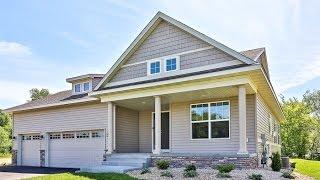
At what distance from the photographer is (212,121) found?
15.5 metres

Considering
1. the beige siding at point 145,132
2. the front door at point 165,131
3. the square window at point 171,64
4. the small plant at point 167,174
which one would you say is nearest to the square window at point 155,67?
the square window at point 171,64

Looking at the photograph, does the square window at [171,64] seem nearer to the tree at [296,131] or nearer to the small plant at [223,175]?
the small plant at [223,175]

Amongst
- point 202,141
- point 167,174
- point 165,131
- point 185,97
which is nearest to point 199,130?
point 202,141

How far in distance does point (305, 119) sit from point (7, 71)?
3223 centimetres

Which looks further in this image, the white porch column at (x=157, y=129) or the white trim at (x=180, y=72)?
the white porch column at (x=157, y=129)

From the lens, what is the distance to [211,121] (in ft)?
51.0

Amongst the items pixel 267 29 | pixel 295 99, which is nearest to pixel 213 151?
pixel 267 29

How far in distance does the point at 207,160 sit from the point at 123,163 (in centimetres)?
401

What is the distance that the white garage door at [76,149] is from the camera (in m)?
18.9

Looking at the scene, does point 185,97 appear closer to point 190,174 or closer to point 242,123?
point 242,123

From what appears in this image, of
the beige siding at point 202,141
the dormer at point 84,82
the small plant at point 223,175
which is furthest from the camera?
the dormer at point 84,82

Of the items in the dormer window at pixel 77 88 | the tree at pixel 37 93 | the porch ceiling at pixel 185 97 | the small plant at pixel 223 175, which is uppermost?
the tree at pixel 37 93

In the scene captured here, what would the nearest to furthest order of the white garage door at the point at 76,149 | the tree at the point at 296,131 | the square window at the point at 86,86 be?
the white garage door at the point at 76,149 < the square window at the point at 86,86 < the tree at the point at 296,131

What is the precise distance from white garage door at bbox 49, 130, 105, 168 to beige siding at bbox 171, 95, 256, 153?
4.36 meters
